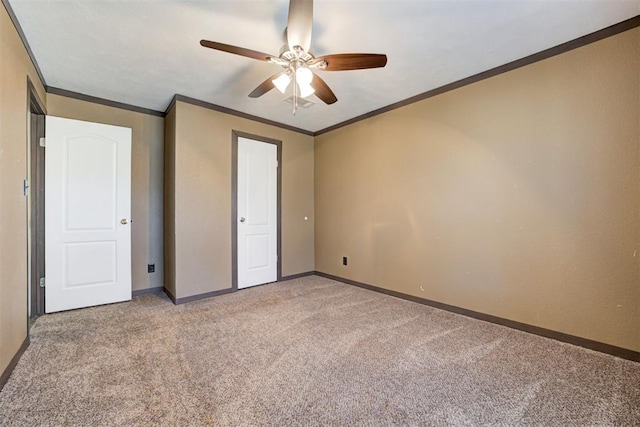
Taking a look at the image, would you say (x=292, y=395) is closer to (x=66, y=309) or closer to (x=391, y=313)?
(x=391, y=313)

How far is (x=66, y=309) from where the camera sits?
3031mm

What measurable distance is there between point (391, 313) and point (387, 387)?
129 centimetres

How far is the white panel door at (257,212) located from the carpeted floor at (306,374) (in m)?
1.14

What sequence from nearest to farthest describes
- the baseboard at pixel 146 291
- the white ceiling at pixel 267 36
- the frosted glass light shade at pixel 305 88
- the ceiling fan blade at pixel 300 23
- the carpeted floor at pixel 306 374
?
the carpeted floor at pixel 306 374, the ceiling fan blade at pixel 300 23, the white ceiling at pixel 267 36, the frosted glass light shade at pixel 305 88, the baseboard at pixel 146 291

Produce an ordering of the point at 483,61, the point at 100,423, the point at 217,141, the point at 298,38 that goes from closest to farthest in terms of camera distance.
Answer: the point at 100,423 → the point at 298,38 → the point at 483,61 → the point at 217,141

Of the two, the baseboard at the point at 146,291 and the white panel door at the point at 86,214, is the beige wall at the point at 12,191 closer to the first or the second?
the white panel door at the point at 86,214

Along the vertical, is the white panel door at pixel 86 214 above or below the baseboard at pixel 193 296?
above

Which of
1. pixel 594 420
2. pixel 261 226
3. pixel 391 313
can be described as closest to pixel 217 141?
pixel 261 226

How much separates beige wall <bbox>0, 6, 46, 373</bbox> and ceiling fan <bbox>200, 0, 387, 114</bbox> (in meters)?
1.36

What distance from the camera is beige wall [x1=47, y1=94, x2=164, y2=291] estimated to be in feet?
11.7

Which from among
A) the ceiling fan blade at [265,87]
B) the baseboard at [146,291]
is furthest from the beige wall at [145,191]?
the ceiling fan blade at [265,87]

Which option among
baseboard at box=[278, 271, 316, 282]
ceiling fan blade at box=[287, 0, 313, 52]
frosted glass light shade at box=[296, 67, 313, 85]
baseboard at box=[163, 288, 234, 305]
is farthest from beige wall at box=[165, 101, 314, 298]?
ceiling fan blade at box=[287, 0, 313, 52]

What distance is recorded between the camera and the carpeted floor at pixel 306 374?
59.4 inches

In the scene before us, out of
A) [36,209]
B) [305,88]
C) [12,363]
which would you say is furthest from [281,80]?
[36,209]
